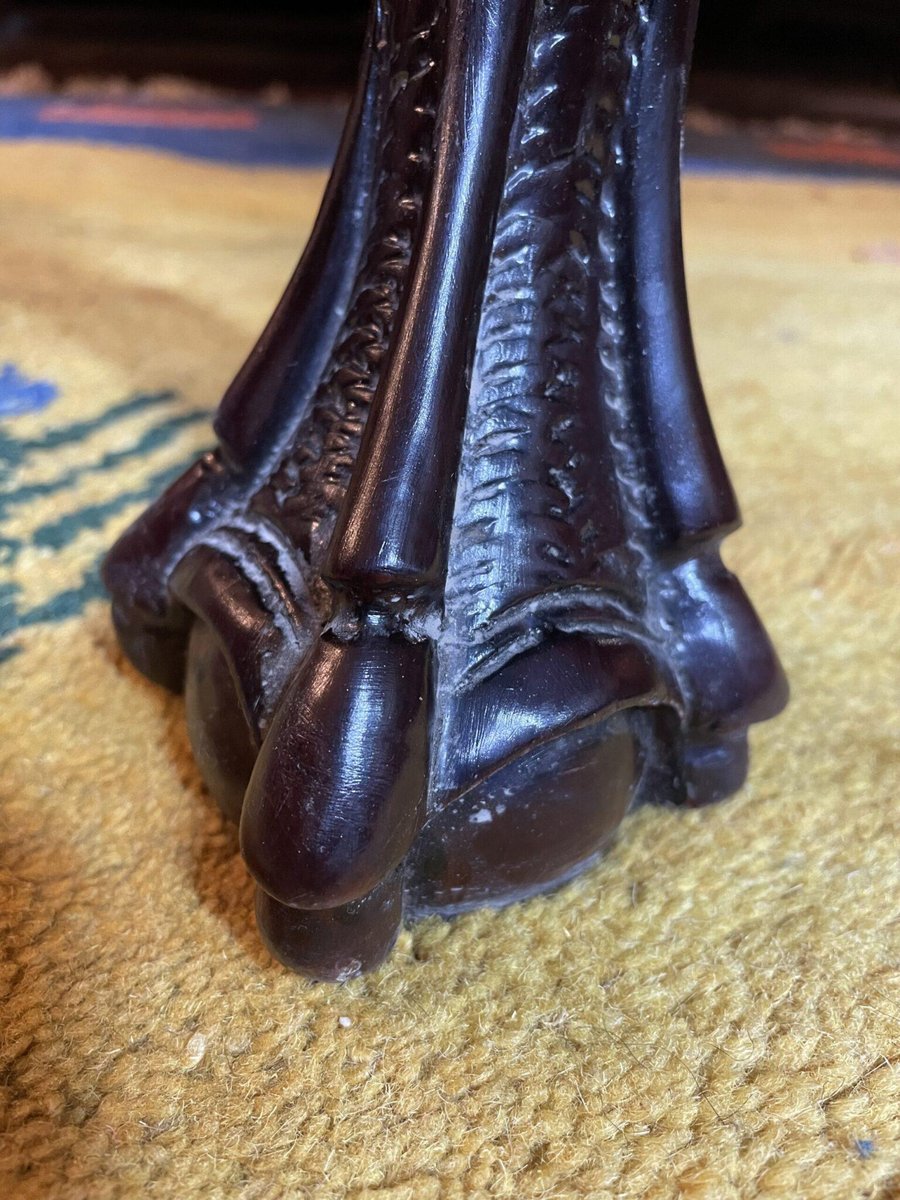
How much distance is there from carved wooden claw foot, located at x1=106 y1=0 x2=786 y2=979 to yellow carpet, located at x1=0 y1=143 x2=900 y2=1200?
0.09 ft

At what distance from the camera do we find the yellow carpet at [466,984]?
0.28m

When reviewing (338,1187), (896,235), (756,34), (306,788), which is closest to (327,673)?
(306,788)

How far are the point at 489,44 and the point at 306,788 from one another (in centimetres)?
21

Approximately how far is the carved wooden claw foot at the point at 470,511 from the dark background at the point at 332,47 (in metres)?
1.06

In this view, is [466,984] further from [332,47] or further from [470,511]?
[332,47]

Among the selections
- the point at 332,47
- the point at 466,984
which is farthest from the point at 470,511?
the point at 332,47

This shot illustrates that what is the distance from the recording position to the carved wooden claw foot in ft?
0.93

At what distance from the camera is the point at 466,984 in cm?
32

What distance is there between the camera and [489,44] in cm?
28

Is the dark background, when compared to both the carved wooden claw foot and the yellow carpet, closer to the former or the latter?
the yellow carpet

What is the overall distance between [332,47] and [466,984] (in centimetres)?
127

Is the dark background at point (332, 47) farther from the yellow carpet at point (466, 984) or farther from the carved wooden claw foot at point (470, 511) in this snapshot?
the carved wooden claw foot at point (470, 511)

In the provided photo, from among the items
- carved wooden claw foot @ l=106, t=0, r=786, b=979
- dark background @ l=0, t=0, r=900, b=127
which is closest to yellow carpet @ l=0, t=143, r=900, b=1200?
carved wooden claw foot @ l=106, t=0, r=786, b=979

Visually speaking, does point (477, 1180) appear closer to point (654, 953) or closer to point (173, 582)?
point (654, 953)
